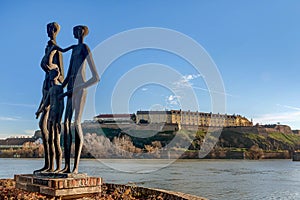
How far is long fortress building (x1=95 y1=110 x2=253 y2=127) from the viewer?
100.0 metres

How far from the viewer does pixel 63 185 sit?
6.06 metres

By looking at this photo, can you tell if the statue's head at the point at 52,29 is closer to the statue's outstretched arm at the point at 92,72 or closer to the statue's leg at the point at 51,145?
the statue's outstretched arm at the point at 92,72

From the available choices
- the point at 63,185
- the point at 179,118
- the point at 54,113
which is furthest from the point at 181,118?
the point at 63,185

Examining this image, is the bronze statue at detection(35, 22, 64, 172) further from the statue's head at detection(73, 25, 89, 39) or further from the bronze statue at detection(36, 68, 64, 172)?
the statue's head at detection(73, 25, 89, 39)

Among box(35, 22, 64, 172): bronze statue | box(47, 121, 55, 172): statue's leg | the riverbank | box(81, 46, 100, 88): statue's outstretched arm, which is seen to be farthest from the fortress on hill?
box(81, 46, 100, 88): statue's outstretched arm

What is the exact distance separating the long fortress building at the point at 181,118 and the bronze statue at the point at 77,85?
86.8m

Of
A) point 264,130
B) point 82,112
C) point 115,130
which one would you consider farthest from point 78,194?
point 264,130

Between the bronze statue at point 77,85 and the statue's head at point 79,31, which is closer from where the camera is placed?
the bronze statue at point 77,85

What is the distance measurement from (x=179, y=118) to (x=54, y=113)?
379 ft

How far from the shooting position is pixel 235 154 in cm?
8462

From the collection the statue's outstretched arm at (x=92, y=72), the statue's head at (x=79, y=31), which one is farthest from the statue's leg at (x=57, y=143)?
the statue's head at (x=79, y=31)

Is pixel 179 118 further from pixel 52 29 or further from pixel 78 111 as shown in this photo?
pixel 78 111

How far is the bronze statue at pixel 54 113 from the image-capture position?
7.23 meters

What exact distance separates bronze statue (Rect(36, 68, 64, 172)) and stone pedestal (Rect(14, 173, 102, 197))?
1.77 feet
